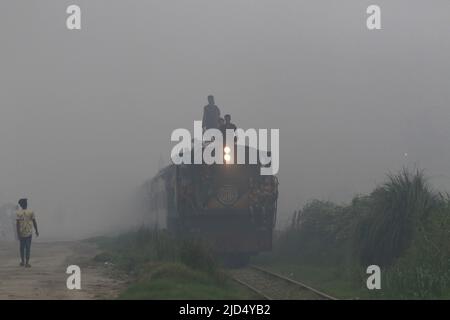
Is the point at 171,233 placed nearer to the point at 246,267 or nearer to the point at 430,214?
the point at 246,267

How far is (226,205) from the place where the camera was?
68.0 ft

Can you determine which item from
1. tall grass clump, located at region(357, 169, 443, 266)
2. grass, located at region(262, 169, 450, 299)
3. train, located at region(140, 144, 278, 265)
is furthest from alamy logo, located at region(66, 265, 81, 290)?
tall grass clump, located at region(357, 169, 443, 266)

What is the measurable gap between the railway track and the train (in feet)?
3.07

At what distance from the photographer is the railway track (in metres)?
14.1

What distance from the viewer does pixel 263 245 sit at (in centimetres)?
2105

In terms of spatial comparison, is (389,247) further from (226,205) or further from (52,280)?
(52,280)

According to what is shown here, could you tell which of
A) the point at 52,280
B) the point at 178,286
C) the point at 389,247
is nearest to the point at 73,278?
the point at 52,280

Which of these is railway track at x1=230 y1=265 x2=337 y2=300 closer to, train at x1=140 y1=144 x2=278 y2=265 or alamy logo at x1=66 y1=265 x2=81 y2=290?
train at x1=140 y1=144 x2=278 y2=265

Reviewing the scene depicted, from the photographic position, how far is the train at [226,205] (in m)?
20.5

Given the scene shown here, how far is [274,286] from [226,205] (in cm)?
470

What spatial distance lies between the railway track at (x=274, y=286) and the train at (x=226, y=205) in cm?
94

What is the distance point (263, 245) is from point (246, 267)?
0.97 metres

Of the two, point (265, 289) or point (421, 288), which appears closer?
point (421, 288)
